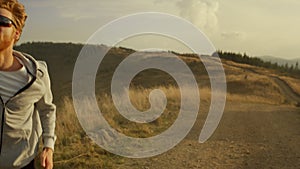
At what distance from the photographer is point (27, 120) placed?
288 centimetres

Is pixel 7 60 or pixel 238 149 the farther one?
Answer: pixel 238 149

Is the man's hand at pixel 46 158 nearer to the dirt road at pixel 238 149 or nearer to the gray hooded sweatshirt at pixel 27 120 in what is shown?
the gray hooded sweatshirt at pixel 27 120

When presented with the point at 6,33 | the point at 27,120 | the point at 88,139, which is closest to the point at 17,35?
the point at 6,33

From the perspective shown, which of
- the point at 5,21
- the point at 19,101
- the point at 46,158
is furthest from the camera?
the point at 46,158

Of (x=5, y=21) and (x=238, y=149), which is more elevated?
(x=5, y=21)

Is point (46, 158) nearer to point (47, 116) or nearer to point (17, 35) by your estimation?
point (47, 116)

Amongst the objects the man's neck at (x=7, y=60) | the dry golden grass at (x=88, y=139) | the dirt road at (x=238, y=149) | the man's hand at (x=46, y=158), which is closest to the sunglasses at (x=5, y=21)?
the man's neck at (x=7, y=60)

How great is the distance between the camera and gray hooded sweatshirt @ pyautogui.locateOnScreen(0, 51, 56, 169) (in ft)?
9.18

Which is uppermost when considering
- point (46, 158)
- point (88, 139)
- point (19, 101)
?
point (19, 101)

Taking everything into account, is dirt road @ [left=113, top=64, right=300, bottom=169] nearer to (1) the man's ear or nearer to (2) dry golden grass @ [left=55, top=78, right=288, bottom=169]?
(2) dry golden grass @ [left=55, top=78, right=288, bottom=169]

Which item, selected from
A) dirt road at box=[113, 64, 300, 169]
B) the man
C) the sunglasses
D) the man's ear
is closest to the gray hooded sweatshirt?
the man

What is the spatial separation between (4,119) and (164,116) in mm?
11366

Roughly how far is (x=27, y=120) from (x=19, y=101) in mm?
136

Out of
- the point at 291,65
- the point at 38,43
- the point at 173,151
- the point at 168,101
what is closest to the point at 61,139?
the point at 173,151
